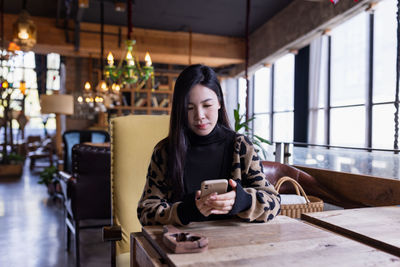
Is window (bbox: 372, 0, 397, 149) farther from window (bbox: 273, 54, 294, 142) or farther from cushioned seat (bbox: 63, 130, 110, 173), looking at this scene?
cushioned seat (bbox: 63, 130, 110, 173)

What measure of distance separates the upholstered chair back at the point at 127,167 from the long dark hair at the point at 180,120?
434 mm

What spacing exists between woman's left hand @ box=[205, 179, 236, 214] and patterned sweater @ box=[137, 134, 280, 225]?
0.12 metres

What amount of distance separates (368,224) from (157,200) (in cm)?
73

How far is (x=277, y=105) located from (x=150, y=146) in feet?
23.4

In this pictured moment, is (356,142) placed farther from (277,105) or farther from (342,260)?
(342,260)

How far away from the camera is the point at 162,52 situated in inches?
320

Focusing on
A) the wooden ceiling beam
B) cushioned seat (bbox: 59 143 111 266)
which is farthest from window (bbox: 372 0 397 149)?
cushioned seat (bbox: 59 143 111 266)

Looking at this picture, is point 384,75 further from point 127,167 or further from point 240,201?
point 240,201

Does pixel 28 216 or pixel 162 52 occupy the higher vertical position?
pixel 162 52

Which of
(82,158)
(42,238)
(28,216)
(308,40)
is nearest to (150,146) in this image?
(82,158)

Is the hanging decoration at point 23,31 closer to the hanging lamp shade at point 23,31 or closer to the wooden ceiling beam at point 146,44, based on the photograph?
the hanging lamp shade at point 23,31

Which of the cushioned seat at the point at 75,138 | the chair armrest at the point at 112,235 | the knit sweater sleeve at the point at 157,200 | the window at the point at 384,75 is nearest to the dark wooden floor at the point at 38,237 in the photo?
the cushioned seat at the point at 75,138

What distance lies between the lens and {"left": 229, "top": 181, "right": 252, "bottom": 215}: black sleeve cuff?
3.44ft

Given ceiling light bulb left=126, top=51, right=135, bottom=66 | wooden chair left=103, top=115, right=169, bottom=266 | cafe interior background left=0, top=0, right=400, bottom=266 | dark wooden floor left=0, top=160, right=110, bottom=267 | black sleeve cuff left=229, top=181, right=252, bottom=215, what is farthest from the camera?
ceiling light bulb left=126, top=51, right=135, bottom=66
